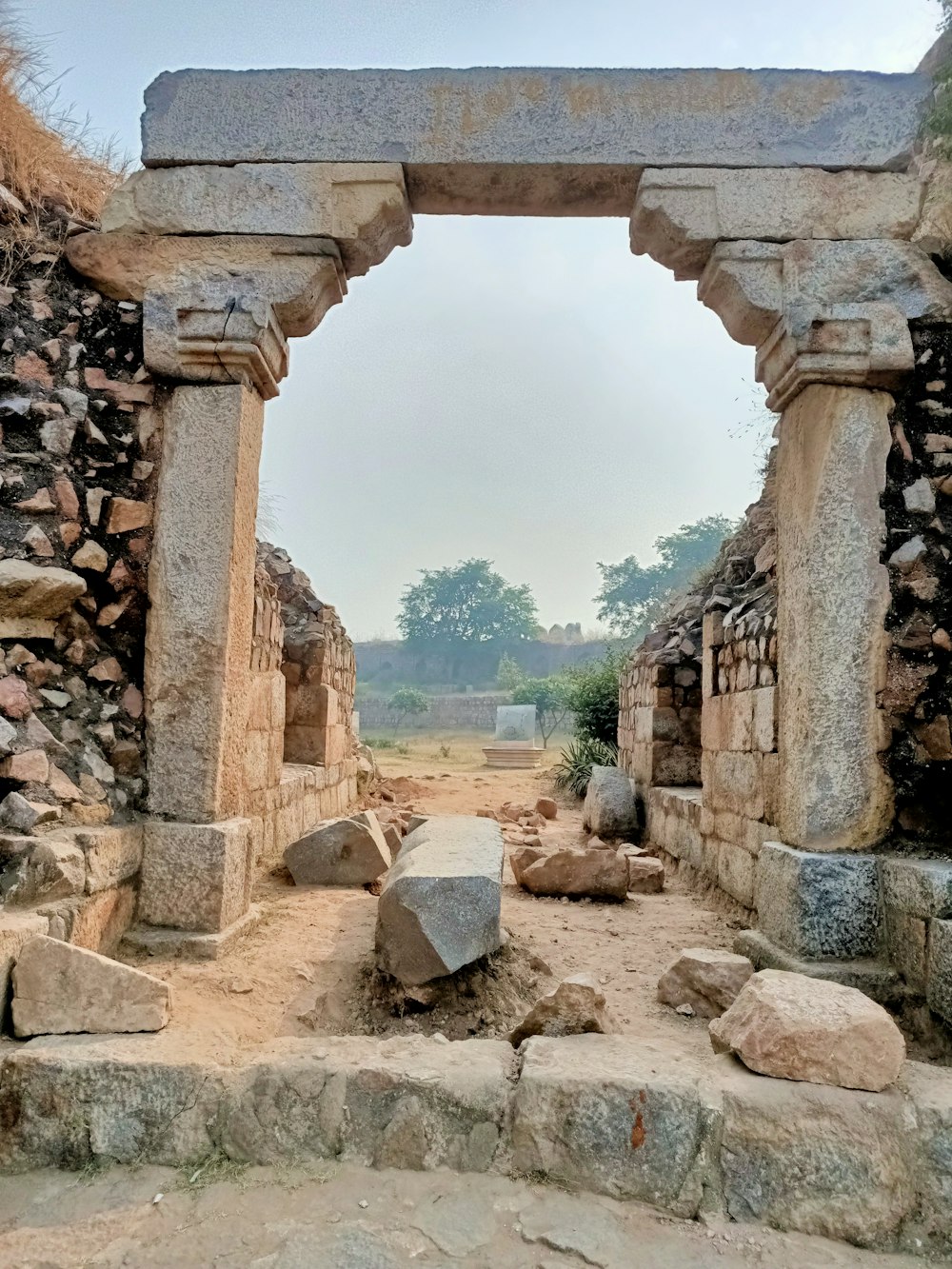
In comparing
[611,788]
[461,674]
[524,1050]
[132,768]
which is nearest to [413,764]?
[611,788]

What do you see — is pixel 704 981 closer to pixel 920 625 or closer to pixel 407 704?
pixel 920 625

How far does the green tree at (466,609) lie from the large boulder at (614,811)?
44272 millimetres

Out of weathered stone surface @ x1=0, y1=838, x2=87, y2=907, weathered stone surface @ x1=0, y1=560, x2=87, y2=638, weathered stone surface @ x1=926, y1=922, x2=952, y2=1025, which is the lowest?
weathered stone surface @ x1=926, y1=922, x2=952, y2=1025

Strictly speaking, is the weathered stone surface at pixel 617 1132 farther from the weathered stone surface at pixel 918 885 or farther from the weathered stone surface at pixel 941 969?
the weathered stone surface at pixel 918 885

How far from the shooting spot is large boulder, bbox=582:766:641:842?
723cm

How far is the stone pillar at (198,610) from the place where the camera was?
349 centimetres

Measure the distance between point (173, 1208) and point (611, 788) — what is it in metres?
5.79

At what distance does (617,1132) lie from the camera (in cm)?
219

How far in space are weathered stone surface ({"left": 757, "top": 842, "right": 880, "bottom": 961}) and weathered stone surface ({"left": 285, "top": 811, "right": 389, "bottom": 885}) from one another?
103 inches

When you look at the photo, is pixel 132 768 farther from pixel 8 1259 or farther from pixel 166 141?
pixel 166 141

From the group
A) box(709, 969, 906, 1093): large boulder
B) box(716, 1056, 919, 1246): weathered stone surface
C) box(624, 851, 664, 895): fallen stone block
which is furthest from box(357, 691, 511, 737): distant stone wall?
box(716, 1056, 919, 1246): weathered stone surface

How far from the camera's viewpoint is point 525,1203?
2094 mm

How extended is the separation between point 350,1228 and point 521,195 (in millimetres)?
4211

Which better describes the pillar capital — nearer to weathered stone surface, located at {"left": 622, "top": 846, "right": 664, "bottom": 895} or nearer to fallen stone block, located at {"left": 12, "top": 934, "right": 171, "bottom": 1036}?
fallen stone block, located at {"left": 12, "top": 934, "right": 171, "bottom": 1036}
